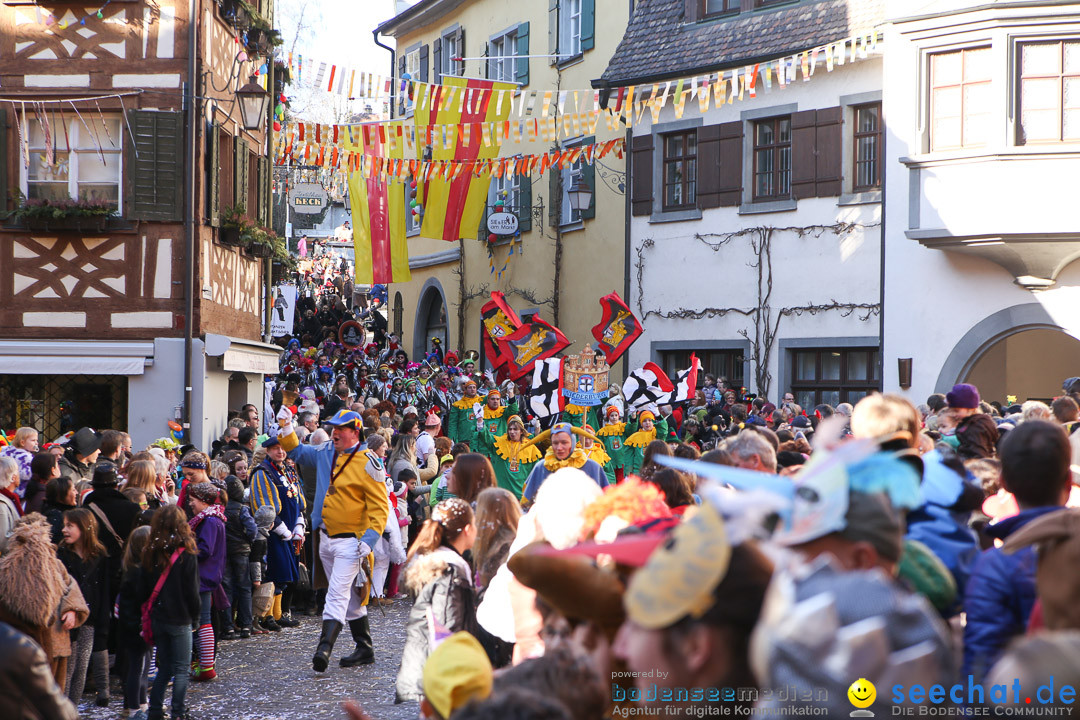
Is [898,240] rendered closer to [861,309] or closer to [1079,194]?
→ [861,309]

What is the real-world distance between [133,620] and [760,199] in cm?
1511

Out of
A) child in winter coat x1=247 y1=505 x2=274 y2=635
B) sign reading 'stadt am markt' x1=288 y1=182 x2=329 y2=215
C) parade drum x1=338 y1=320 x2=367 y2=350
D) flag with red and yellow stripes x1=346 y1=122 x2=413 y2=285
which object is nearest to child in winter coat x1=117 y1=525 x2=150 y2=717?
child in winter coat x1=247 y1=505 x2=274 y2=635

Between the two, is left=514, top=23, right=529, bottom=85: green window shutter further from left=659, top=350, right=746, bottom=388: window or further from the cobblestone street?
the cobblestone street

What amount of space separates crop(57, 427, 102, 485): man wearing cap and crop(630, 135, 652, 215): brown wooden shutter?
1378cm

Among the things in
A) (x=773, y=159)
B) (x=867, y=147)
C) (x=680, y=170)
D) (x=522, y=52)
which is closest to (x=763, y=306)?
(x=773, y=159)

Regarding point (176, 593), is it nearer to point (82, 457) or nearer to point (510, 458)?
point (82, 457)

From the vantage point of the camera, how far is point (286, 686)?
874cm

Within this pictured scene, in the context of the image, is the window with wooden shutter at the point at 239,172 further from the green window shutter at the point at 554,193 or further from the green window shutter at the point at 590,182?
the green window shutter at the point at 554,193

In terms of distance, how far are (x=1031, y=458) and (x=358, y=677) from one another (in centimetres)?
608

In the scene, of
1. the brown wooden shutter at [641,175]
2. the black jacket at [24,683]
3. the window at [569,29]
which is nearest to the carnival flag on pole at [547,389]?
the brown wooden shutter at [641,175]

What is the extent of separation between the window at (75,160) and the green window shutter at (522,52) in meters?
12.9

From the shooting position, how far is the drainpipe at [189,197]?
16.2 metres

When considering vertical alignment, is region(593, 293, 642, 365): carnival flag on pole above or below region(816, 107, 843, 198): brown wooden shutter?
below

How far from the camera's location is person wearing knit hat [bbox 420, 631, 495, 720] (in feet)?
10.2
